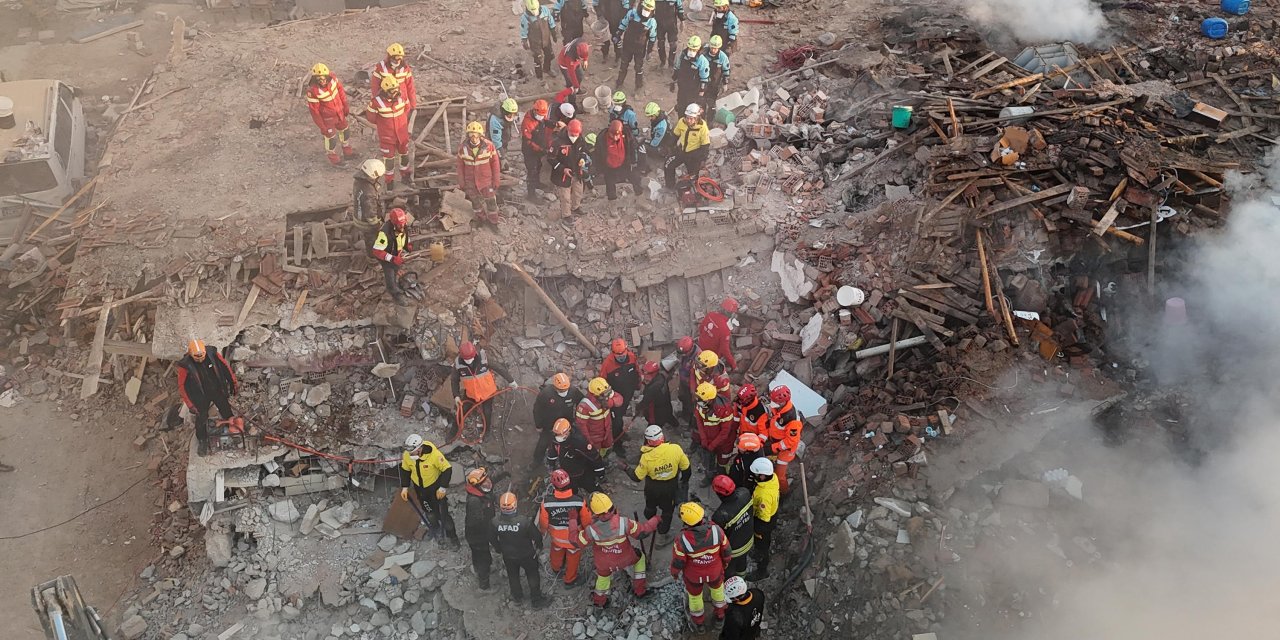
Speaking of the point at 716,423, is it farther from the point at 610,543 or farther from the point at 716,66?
the point at 716,66

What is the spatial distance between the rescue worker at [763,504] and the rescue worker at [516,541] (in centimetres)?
261

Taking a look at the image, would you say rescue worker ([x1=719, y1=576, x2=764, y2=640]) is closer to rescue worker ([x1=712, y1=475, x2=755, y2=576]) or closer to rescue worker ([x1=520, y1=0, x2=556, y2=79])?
rescue worker ([x1=712, y1=475, x2=755, y2=576])

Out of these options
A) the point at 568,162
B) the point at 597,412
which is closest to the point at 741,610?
the point at 597,412

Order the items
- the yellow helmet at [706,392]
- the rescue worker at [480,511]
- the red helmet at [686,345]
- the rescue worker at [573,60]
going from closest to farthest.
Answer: the rescue worker at [480,511]
the yellow helmet at [706,392]
the red helmet at [686,345]
the rescue worker at [573,60]

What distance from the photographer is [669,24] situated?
56.0ft

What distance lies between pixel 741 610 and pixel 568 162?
25.8ft

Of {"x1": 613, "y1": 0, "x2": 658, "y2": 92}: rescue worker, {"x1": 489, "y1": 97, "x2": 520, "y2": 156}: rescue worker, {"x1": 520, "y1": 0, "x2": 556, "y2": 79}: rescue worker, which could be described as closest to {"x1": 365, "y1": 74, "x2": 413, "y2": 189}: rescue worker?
{"x1": 489, "y1": 97, "x2": 520, "y2": 156}: rescue worker

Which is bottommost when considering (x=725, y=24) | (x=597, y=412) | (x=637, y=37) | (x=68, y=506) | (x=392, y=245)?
(x=68, y=506)

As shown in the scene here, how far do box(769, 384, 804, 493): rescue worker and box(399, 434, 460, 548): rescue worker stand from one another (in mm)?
4170

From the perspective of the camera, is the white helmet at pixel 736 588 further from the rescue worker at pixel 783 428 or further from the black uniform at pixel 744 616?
the rescue worker at pixel 783 428

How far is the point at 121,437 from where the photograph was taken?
42.7 ft

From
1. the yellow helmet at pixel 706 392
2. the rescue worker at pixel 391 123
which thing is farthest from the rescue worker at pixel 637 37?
the yellow helmet at pixel 706 392

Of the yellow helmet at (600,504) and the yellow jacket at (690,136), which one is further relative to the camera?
the yellow jacket at (690,136)

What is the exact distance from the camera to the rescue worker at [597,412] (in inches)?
448
